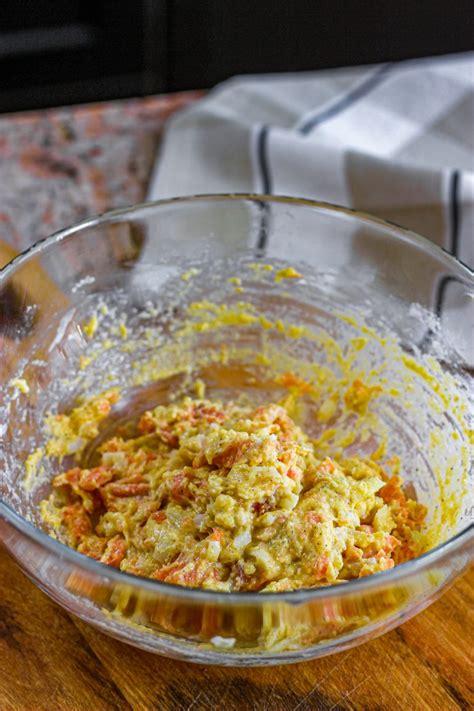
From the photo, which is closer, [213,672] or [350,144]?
[213,672]

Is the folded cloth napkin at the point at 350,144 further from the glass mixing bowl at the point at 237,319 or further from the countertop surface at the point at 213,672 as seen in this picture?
the countertop surface at the point at 213,672

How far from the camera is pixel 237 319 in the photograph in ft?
4.93

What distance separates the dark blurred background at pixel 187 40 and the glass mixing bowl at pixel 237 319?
1.65 m

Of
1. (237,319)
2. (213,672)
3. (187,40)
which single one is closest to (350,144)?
(237,319)

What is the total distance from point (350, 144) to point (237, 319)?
2.41ft

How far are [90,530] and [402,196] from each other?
1050 mm

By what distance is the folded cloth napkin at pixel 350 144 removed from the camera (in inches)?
75.2

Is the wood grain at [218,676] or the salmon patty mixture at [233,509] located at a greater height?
the salmon patty mixture at [233,509]

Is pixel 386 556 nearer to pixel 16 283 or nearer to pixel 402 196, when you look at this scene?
pixel 16 283

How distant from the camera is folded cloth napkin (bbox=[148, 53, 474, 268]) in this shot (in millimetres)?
1911

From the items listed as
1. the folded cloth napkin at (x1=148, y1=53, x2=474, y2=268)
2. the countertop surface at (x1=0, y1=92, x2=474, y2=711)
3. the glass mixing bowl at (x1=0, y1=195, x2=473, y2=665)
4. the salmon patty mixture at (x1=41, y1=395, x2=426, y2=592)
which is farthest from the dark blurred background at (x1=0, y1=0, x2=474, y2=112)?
the countertop surface at (x1=0, y1=92, x2=474, y2=711)

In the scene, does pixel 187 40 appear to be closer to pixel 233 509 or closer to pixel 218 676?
pixel 233 509

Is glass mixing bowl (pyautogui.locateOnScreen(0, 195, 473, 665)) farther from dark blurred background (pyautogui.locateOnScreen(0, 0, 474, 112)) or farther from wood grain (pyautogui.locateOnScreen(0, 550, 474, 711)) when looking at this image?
dark blurred background (pyautogui.locateOnScreen(0, 0, 474, 112))

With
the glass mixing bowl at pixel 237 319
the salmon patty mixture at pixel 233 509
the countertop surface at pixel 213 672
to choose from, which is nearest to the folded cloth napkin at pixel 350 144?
the glass mixing bowl at pixel 237 319
